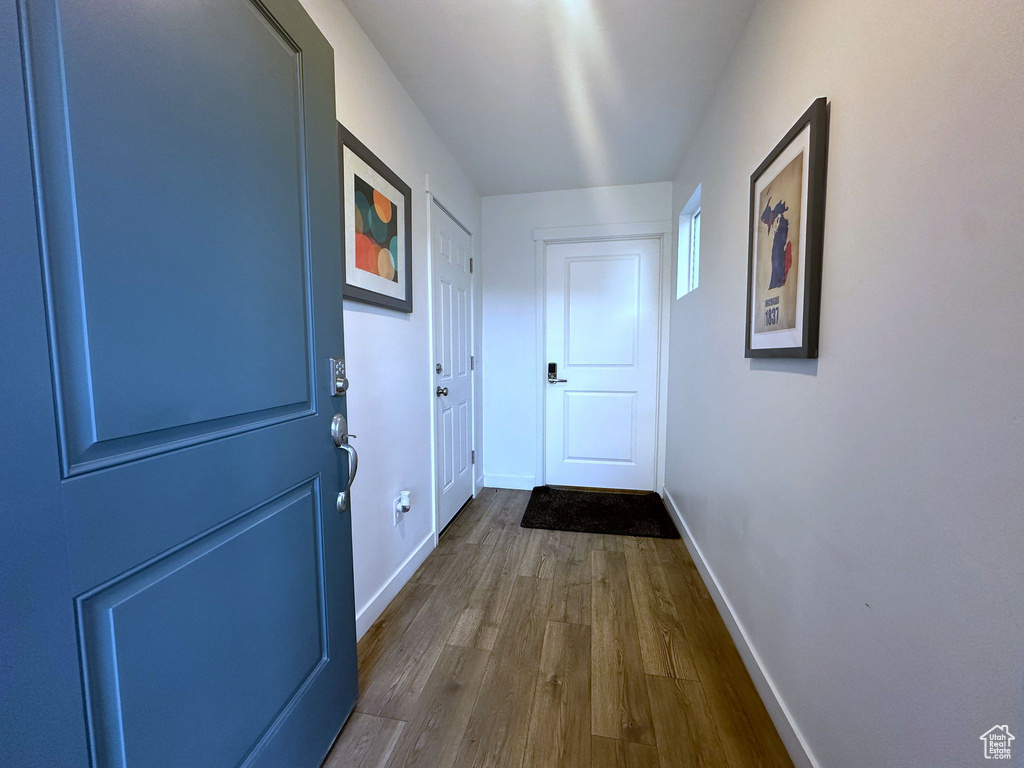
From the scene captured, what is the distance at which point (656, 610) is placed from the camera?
5.64 feet

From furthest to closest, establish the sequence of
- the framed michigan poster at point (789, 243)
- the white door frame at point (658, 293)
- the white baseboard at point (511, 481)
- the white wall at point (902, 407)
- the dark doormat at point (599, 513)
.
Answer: the white baseboard at point (511, 481)
the white door frame at point (658, 293)
the dark doormat at point (599, 513)
the framed michigan poster at point (789, 243)
the white wall at point (902, 407)

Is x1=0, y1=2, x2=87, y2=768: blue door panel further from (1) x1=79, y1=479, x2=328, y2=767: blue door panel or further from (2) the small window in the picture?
(2) the small window

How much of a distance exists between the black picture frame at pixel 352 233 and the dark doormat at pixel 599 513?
165 centimetres

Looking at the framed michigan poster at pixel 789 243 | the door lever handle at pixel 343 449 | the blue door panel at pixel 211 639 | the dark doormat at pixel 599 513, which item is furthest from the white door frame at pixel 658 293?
the blue door panel at pixel 211 639

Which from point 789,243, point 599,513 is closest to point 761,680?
point 789,243

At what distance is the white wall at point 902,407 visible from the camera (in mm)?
572

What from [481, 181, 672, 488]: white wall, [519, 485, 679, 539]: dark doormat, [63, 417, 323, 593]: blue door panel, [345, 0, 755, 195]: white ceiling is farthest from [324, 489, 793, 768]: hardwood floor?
[345, 0, 755, 195]: white ceiling

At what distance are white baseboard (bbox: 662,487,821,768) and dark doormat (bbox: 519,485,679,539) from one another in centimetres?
52

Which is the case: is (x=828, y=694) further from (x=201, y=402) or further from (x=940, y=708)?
(x=201, y=402)

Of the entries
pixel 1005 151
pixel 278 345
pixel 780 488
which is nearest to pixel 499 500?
pixel 780 488

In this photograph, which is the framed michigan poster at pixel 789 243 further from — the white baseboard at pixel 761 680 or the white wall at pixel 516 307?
the white wall at pixel 516 307

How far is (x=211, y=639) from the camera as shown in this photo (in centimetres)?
74

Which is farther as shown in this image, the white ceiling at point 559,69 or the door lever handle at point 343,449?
the white ceiling at point 559,69

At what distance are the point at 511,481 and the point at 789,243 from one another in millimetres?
2586
